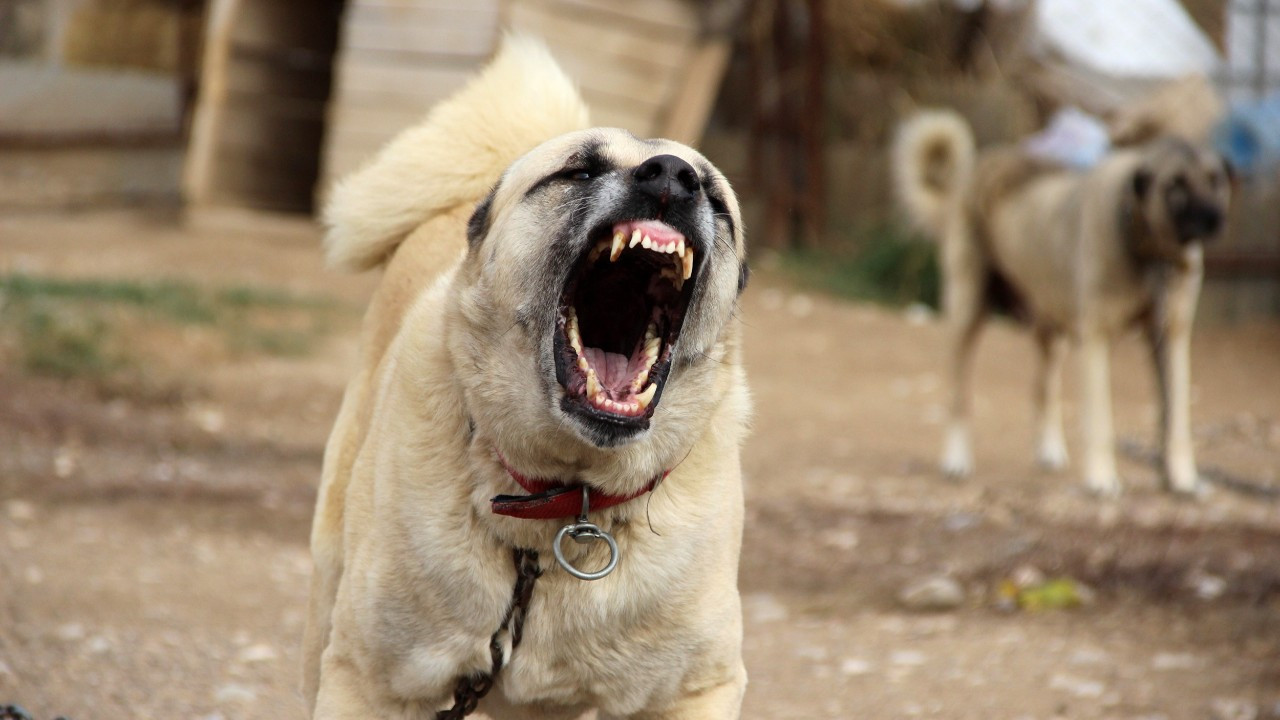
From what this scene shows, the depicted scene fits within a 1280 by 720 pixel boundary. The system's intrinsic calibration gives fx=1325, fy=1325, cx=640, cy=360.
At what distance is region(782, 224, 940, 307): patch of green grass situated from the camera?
428 inches

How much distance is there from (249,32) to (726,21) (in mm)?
3797

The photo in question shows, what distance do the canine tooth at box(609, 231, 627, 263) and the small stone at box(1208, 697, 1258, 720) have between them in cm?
208

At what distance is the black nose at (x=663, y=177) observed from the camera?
7.25 ft

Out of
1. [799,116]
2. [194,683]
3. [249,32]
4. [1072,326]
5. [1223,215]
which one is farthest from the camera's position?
[799,116]

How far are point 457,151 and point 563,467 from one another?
1.07 m

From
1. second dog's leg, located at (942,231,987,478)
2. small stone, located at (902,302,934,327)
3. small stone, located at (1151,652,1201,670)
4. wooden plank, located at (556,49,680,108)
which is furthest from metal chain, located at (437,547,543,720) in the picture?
small stone, located at (902,302,934,327)

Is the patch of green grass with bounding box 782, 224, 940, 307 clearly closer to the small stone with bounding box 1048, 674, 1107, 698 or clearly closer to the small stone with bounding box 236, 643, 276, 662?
the small stone with bounding box 1048, 674, 1107, 698

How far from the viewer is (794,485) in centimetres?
608

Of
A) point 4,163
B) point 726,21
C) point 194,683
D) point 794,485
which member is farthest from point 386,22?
point 194,683

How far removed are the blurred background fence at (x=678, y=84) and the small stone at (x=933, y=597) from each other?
542 cm

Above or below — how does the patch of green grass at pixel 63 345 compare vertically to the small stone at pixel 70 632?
below

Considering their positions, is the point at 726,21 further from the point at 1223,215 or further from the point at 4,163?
the point at 4,163

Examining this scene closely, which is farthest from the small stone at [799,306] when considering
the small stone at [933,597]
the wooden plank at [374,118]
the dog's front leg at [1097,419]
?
the small stone at [933,597]

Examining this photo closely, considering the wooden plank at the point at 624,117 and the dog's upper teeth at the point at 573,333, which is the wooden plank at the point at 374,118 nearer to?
the wooden plank at the point at 624,117
